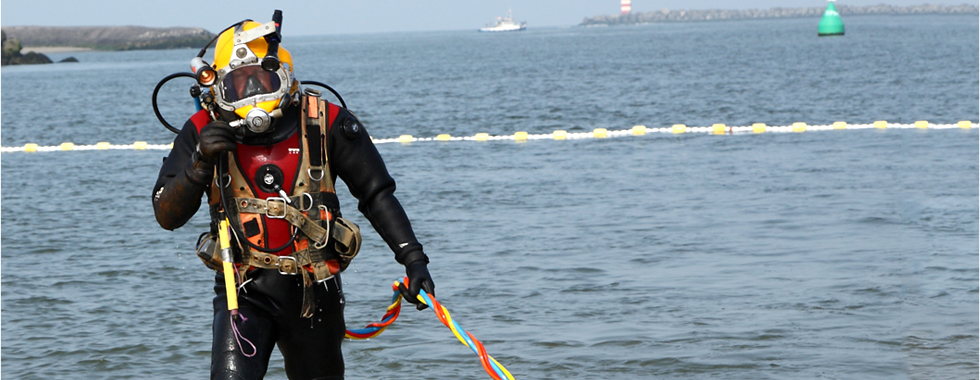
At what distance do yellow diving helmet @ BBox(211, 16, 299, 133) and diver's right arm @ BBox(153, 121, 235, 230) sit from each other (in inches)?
5.0

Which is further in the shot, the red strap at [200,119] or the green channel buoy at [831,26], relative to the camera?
the green channel buoy at [831,26]

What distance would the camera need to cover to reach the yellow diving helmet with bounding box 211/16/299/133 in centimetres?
349

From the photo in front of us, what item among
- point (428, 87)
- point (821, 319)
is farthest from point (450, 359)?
point (428, 87)

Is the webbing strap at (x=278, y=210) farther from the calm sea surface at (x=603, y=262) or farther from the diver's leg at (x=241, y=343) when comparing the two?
the calm sea surface at (x=603, y=262)

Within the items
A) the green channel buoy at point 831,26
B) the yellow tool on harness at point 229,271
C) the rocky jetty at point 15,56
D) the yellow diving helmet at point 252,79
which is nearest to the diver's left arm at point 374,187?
the yellow diving helmet at point 252,79

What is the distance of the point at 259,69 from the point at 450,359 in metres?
3.04

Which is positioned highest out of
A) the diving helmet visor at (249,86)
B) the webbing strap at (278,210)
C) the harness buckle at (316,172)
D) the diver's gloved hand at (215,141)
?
the diving helmet visor at (249,86)

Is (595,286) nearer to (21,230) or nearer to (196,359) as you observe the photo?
(196,359)

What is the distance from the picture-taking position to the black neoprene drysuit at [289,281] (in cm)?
356

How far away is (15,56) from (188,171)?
10463 cm

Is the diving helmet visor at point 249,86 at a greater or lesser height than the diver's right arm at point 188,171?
greater

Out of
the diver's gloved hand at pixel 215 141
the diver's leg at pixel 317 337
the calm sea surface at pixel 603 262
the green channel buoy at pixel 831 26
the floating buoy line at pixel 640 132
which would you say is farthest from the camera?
the green channel buoy at pixel 831 26

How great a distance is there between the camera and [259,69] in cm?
358

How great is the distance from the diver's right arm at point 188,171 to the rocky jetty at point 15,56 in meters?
97.2
